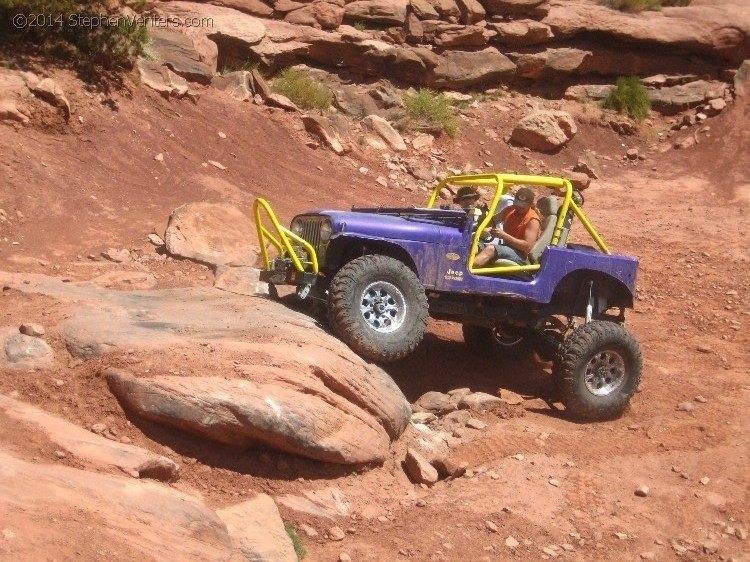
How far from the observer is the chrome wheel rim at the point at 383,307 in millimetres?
7133

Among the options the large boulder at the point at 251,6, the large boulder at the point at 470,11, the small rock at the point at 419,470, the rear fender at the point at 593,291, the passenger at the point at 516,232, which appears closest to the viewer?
the small rock at the point at 419,470

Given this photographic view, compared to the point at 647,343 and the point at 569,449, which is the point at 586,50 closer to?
the point at 647,343

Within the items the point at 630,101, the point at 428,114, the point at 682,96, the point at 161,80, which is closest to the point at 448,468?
the point at 161,80

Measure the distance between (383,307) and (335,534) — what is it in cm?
211

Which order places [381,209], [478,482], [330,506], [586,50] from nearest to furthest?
1. [330,506]
2. [478,482]
3. [381,209]
4. [586,50]

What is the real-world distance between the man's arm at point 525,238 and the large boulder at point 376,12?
36.0ft

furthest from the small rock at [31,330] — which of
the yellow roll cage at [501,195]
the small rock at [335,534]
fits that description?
the yellow roll cage at [501,195]

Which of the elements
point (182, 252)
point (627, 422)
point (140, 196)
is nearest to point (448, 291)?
point (627, 422)

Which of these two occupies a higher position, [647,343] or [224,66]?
[224,66]

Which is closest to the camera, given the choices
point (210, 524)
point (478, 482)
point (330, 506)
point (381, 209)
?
point (210, 524)

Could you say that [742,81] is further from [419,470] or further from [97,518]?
[97,518]

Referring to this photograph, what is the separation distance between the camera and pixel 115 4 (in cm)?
1390

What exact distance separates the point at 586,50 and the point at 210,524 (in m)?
16.7

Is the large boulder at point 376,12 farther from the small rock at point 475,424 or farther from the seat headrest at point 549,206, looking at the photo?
the small rock at point 475,424
